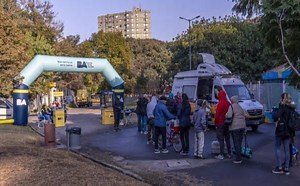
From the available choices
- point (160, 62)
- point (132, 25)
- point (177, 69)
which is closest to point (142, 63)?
point (160, 62)

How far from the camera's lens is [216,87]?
2206cm

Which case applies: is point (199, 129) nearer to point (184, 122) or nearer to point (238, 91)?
point (184, 122)

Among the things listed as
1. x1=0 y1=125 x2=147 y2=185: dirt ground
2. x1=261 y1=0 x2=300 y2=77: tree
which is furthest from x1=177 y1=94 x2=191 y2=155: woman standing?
x1=261 y1=0 x2=300 y2=77: tree

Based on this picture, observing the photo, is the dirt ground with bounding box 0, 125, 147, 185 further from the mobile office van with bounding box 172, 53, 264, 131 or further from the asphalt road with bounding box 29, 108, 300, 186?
the mobile office van with bounding box 172, 53, 264, 131

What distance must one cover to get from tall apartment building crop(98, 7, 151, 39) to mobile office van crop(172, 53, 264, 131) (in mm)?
148230

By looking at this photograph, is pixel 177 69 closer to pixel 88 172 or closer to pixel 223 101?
pixel 223 101

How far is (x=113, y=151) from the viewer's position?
15.3 meters

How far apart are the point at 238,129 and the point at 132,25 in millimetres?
163050

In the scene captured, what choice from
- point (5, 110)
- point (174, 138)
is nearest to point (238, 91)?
point (174, 138)

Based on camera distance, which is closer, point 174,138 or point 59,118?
point 174,138

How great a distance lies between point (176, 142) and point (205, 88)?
9174 mm

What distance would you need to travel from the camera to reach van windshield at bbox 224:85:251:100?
71.1 feet

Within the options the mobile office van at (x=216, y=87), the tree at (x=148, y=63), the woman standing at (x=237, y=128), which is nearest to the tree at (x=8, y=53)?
the mobile office van at (x=216, y=87)

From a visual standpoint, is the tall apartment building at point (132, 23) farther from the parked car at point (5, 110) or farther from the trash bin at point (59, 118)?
the trash bin at point (59, 118)
